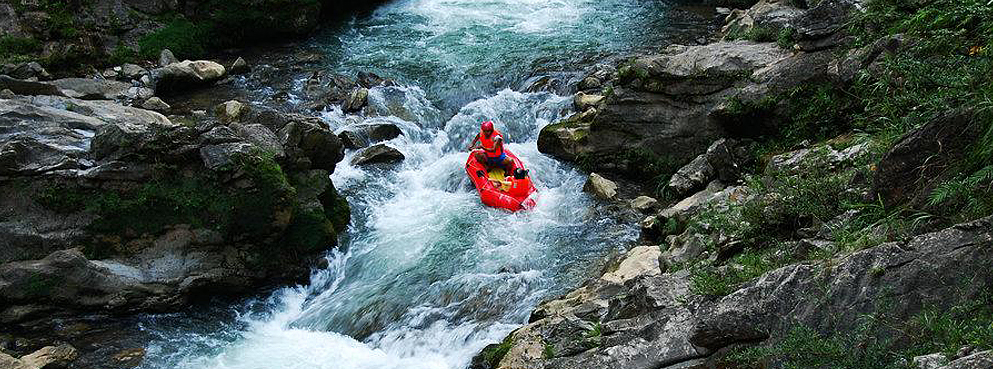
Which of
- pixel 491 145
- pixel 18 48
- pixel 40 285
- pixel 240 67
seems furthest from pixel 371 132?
pixel 18 48

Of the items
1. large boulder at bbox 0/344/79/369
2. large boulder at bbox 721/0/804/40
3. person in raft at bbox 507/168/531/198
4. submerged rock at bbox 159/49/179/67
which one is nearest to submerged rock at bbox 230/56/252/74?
submerged rock at bbox 159/49/179/67

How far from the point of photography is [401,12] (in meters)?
23.6

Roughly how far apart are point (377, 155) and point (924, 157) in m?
10.7

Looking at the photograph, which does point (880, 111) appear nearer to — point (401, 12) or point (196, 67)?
point (196, 67)

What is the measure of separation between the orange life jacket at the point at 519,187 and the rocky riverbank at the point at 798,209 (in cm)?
116

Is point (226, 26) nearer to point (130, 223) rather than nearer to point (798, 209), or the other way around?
point (130, 223)

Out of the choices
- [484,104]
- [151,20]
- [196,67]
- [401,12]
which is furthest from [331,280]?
[401,12]

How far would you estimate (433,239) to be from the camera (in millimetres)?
11562

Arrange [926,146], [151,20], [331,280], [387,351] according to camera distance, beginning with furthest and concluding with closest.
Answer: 1. [151,20]
2. [331,280]
3. [387,351]
4. [926,146]

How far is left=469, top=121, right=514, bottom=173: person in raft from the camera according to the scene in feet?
44.0

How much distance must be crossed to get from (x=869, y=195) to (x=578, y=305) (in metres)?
3.19

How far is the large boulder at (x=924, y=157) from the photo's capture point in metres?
5.07

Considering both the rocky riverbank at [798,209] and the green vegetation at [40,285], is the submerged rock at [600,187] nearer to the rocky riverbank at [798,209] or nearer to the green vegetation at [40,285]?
the rocky riverbank at [798,209]

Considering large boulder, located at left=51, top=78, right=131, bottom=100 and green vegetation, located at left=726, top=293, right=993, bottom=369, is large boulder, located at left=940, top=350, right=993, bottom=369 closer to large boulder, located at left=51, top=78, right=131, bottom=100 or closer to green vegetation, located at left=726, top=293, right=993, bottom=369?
green vegetation, located at left=726, top=293, right=993, bottom=369
